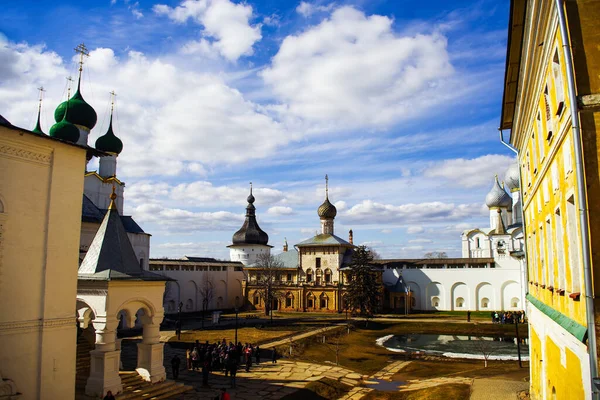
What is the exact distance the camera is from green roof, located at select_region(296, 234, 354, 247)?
168ft

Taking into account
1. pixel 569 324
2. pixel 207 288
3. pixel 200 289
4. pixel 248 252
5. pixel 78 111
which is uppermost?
pixel 78 111

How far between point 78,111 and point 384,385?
3018cm

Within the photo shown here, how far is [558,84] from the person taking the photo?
20.7 feet

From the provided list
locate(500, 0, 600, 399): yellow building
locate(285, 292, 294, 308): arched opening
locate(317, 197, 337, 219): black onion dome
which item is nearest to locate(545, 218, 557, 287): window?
locate(500, 0, 600, 399): yellow building

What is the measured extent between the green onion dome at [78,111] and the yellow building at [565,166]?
111 feet

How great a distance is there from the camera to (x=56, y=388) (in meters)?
11.7

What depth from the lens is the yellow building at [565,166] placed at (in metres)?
5.03

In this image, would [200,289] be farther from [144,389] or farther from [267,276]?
[144,389]

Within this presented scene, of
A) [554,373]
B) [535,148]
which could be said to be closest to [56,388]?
[554,373]

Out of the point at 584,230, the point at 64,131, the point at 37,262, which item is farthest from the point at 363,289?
the point at 584,230

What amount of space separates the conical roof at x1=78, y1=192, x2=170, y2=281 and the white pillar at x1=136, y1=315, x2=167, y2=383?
1.49 meters

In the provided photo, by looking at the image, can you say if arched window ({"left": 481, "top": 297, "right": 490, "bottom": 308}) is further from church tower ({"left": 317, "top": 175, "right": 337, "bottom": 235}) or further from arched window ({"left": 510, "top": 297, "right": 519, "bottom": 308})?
church tower ({"left": 317, "top": 175, "right": 337, "bottom": 235})

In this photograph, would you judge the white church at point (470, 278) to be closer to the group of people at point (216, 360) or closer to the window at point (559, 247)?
the group of people at point (216, 360)

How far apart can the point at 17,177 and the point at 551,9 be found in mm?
11216
